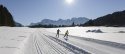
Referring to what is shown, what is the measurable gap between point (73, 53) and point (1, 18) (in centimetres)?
→ 9959

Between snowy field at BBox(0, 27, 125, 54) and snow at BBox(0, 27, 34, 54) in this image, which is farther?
snow at BBox(0, 27, 34, 54)

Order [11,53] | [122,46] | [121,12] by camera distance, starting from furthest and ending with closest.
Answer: [121,12], [122,46], [11,53]

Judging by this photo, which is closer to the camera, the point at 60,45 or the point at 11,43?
the point at 60,45

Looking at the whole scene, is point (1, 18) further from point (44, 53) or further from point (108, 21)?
point (44, 53)

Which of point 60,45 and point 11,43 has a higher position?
point 11,43

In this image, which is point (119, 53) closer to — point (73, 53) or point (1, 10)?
point (73, 53)

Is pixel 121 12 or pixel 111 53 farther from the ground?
pixel 121 12

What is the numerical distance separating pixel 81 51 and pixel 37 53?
344 centimetres

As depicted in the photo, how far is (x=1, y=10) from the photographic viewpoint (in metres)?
110

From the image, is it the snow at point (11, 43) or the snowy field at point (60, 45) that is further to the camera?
the snow at point (11, 43)

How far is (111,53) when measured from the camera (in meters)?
16.6

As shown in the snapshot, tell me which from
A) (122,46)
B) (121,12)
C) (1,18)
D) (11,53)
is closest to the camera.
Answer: (11,53)

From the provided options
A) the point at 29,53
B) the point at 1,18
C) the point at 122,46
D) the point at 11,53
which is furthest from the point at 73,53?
the point at 1,18

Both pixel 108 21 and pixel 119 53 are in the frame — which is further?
pixel 108 21
